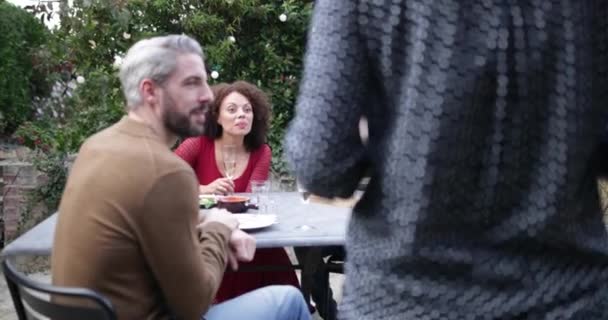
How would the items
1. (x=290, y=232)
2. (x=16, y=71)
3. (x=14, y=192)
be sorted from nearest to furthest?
(x=290, y=232) → (x=14, y=192) → (x=16, y=71)

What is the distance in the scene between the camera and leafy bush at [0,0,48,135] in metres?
6.88

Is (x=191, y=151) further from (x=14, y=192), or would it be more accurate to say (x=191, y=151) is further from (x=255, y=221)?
(x=14, y=192)

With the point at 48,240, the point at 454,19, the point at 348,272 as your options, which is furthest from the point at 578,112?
the point at 48,240

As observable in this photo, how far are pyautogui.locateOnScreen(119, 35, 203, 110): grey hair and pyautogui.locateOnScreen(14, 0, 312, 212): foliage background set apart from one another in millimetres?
3327

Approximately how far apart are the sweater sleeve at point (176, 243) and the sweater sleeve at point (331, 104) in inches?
34.5

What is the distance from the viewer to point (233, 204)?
10.8 ft

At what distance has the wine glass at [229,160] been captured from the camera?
3762 millimetres

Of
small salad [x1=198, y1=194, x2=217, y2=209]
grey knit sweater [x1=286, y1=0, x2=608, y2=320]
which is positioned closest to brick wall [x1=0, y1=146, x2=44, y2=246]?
small salad [x1=198, y1=194, x2=217, y2=209]

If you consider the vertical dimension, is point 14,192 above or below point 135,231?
below

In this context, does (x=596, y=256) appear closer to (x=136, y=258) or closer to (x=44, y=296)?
(x=136, y=258)

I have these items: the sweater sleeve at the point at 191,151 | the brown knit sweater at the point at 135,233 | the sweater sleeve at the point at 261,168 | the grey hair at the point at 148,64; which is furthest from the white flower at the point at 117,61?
the brown knit sweater at the point at 135,233

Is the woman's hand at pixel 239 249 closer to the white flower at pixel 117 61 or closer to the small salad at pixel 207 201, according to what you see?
the small salad at pixel 207 201

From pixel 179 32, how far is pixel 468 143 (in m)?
5.25

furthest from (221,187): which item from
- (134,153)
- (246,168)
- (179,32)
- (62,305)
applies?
(179,32)
